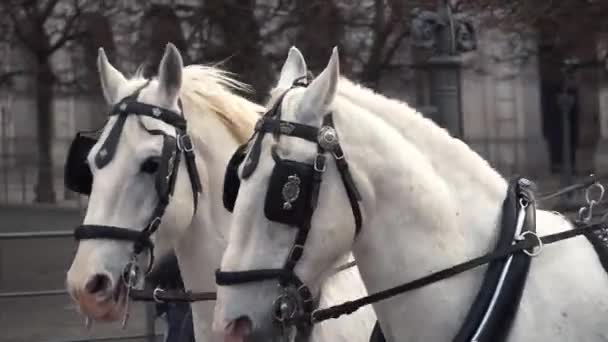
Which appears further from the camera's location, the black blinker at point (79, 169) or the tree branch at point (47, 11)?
the tree branch at point (47, 11)

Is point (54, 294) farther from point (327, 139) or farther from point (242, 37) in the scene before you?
point (242, 37)

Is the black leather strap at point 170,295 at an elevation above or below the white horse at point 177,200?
below

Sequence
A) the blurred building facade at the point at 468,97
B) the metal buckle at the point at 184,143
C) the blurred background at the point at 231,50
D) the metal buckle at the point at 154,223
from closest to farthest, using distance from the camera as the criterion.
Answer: the metal buckle at the point at 154,223
the metal buckle at the point at 184,143
the blurred background at the point at 231,50
the blurred building facade at the point at 468,97

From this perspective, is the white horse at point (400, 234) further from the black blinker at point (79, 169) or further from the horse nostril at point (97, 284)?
the black blinker at point (79, 169)

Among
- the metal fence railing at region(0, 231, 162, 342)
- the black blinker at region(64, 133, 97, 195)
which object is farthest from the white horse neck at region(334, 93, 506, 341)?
the metal fence railing at region(0, 231, 162, 342)

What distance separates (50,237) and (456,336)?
171 inches

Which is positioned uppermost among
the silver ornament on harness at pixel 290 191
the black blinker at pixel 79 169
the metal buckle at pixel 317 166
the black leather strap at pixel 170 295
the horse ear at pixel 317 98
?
the horse ear at pixel 317 98

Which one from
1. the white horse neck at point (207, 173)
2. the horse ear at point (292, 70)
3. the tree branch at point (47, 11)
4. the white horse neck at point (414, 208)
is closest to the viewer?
the white horse neck at point (414, 208)

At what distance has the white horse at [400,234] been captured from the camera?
2541 millimetres

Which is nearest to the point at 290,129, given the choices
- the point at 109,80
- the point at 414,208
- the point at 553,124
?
the point at 414,208

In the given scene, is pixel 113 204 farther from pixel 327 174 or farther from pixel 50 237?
pixel 50 237

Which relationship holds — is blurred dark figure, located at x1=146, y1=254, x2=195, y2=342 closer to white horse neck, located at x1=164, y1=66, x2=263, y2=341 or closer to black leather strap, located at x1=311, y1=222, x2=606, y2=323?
white horse neck, located at x1=164, y1=66, x2=263, y2=341

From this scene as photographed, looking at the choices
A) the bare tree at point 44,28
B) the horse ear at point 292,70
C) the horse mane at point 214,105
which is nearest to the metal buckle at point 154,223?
the horse mane at point 214,105

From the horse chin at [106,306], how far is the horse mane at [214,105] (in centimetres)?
72
